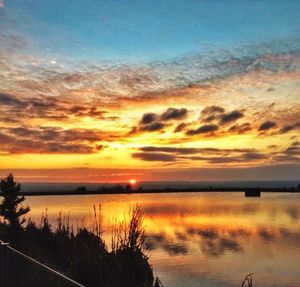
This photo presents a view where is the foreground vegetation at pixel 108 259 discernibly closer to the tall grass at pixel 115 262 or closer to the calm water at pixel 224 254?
the tall grass at pixel 115 262

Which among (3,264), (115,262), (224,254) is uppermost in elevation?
(3,264)

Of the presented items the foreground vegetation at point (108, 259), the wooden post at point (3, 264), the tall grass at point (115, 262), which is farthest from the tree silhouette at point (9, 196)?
the wooden post at point (3, 264)

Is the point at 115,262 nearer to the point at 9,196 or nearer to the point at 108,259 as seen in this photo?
the point at 108,259

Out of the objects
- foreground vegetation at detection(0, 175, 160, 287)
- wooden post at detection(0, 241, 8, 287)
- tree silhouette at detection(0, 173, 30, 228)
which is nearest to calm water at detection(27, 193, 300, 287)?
foreground vegetation at detection(0, 175, 160, 287)

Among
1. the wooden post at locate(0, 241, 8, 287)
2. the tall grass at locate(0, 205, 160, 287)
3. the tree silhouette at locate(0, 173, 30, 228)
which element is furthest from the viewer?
the tree silhouette at locate(0, 173, 30, 228)

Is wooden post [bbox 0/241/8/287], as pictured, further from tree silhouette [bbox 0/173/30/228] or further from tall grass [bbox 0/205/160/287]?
tree silhouette [bbox 0/173/30/228]

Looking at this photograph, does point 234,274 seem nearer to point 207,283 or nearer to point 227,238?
point 207,283

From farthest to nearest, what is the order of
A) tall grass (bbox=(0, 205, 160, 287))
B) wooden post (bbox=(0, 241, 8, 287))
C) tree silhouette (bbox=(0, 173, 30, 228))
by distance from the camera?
tree silhouette (bbox=(0, 173, 30, 228)) → tall grass (bbox=(0, 205, 160, 287)) → wooden post (bbox=(0, 241, 8, 287))

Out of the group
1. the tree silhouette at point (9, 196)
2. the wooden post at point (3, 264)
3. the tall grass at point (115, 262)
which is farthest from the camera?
the tree silhouette at point (9, 196)

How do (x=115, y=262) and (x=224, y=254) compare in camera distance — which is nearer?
(x=115, y=262)

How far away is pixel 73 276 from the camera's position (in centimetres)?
1488

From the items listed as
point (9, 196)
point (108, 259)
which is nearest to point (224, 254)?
→ point (9, 196)

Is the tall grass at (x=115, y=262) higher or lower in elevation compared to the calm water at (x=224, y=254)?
higher

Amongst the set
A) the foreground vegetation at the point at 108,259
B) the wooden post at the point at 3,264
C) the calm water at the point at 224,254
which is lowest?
the calm water at the point at 224,254
